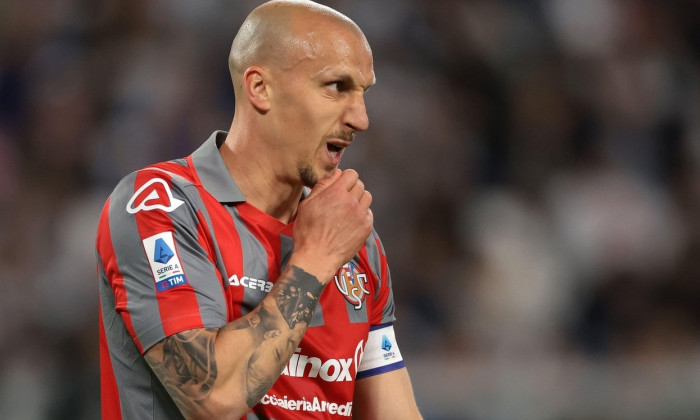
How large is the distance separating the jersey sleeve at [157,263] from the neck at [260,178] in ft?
0.91

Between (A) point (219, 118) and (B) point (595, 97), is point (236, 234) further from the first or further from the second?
(B) point (595, 97)

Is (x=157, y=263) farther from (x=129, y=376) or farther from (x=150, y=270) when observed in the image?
(x=129, y=376)

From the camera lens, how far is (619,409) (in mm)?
4785

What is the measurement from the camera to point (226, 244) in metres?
2.55

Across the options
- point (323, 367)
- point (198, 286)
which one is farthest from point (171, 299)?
point (323, 367)

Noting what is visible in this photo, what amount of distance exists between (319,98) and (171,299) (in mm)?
753

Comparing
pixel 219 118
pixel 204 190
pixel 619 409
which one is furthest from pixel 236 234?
pixel 219 118

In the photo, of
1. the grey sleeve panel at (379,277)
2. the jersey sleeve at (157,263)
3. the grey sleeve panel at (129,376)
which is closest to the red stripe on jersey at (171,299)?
the jersey sleeve at (157,263)

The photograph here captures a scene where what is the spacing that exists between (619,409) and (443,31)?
2.74 metres

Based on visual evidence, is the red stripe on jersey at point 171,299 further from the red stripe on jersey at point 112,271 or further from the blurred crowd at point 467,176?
the blurred crowd at point 467,176

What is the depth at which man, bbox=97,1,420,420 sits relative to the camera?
2.26m

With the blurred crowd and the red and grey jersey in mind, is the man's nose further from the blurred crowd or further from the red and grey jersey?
the blurred crowd

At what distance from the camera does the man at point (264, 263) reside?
226 cm

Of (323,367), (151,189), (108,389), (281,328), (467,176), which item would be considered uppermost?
(467,176)
